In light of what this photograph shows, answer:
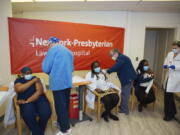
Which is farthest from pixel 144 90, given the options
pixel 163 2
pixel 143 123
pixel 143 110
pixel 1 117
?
pixel 1 117

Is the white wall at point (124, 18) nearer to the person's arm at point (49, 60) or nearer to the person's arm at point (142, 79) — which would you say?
the person's arm at point (142, 79)

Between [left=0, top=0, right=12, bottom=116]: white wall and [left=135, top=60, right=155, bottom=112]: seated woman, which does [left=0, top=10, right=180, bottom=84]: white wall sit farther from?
[left=0, top=0, right=12, bottom=116]: white wall

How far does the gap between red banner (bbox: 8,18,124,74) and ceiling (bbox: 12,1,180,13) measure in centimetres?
49

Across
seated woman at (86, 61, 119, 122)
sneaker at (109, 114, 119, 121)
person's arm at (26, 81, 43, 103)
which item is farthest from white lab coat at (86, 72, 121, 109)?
person's arm at (26, 81, 43, 103)

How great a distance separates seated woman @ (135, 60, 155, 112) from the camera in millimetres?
2871

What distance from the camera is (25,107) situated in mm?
1933

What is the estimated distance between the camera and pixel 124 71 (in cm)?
269

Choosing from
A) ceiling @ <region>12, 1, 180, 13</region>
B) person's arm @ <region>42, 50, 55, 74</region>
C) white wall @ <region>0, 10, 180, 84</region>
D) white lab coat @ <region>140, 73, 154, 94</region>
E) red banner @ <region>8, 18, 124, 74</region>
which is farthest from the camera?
white wall @ <region>0, 10, 180, 84</region>

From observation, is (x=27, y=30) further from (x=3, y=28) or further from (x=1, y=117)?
(x=1, y=117)

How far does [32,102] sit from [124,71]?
5.25 ft

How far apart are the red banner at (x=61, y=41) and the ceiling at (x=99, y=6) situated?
494mm

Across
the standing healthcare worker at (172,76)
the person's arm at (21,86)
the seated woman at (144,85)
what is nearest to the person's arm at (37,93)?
the person's arm at (21,86)

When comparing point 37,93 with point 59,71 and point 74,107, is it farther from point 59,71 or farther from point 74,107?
point 74,107

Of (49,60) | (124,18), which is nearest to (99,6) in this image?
(124,18)
